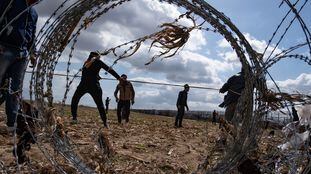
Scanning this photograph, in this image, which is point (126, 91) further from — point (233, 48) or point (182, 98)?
point (233, 48)

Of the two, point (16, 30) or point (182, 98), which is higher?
point (182, 98)

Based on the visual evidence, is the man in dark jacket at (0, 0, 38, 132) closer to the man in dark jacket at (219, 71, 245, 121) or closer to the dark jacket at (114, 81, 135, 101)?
the man in dark jacket at (219, 71, 245, 121)

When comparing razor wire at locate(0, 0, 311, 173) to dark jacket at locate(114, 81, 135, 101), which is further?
dark jacket at locate(114, 81, 135, 101)

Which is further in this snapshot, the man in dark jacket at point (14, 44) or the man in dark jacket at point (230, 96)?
the man in dark jacket at point (230, 96)

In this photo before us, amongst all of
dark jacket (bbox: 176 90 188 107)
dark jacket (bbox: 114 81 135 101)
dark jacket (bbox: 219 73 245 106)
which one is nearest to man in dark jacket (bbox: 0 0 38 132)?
dark jacket (bbox: 219 73 245 106)

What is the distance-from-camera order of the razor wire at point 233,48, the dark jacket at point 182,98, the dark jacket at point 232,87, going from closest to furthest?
the razor wire at point 233,48
the dark jacket at point 232,87
the dark jacket at point 182,98

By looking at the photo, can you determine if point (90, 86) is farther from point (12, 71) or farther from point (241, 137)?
point (241, 137)

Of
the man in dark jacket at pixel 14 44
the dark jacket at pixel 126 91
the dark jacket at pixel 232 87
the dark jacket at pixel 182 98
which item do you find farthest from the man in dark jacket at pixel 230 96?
the dark jacket at pixel 182 98

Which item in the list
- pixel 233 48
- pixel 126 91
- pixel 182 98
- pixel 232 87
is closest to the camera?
pixel 233 48

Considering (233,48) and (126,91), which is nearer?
(233,48)

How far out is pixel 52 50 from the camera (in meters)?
4.23

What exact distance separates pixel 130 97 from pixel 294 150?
11.6m

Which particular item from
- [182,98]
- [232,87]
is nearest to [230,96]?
[232,87]

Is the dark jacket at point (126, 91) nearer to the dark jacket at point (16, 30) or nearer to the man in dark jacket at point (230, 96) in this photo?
the man in dark jacket at point (230, 96)
